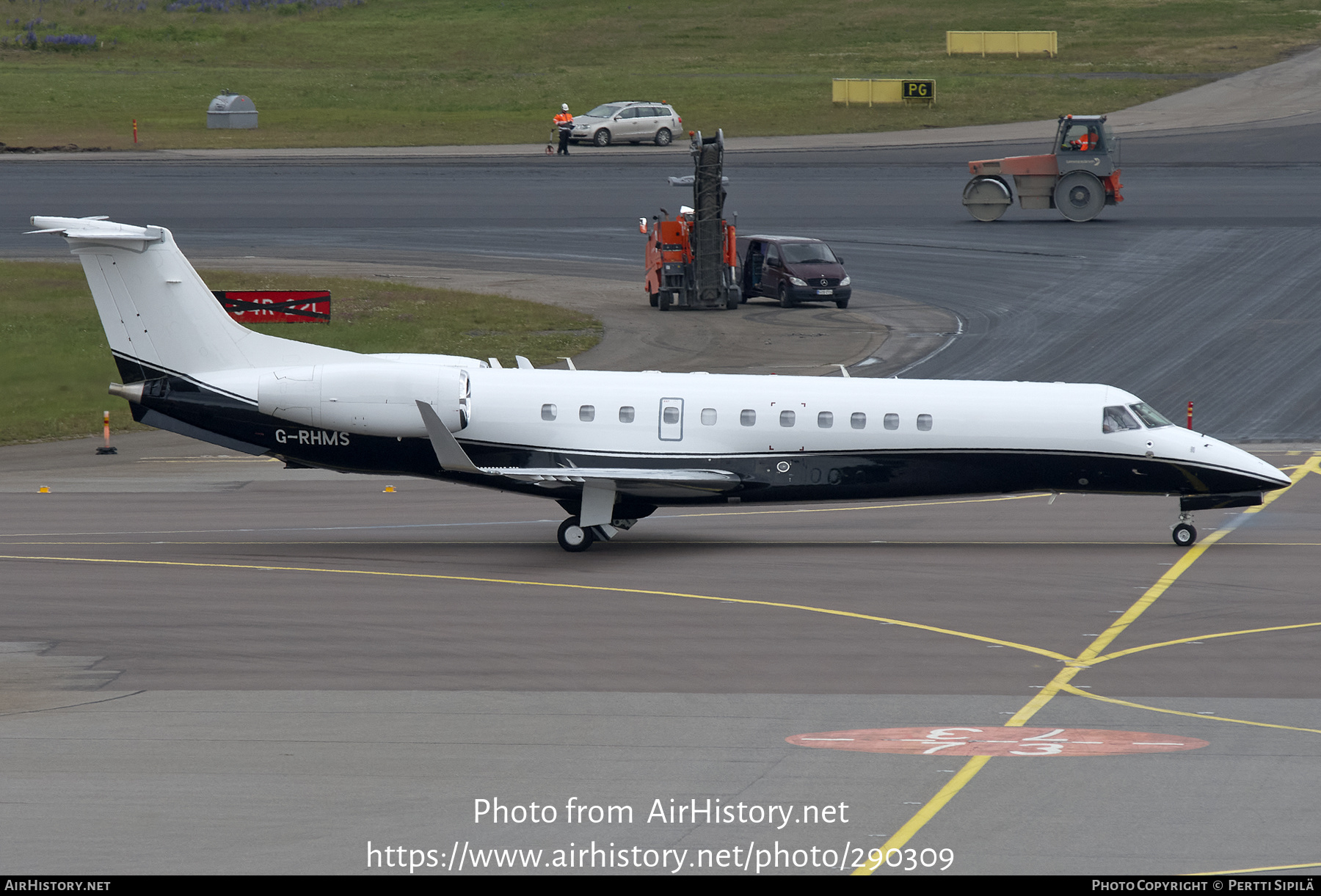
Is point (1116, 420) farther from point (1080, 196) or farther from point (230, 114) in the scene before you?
point (230, 114)

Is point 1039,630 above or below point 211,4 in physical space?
below

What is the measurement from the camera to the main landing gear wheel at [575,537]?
30312 millimetres

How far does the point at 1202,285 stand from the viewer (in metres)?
55.4

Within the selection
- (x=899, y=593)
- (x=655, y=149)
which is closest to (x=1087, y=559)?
(x=899, y=593)

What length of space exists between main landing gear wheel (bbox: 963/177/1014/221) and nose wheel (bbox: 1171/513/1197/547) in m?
39.8

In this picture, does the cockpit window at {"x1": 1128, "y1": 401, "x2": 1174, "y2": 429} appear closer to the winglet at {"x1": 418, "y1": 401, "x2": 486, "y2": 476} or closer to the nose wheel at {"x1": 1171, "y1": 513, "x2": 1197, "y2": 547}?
the nose wheel at {"x1": 1171, "y1": 513, "x2": 1197, "y2": 547}

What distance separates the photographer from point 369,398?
29656mm

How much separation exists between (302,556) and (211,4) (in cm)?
12442

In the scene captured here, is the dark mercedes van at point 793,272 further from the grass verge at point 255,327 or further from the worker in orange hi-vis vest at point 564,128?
the worker in orange hi-vis vest at point 564,128

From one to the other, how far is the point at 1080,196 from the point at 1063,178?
1.01 metres

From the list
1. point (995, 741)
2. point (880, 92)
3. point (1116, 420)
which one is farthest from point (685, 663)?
point (880, 92)

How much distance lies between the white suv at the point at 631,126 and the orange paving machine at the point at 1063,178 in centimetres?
2794

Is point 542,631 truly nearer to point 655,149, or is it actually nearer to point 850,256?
point 850,256

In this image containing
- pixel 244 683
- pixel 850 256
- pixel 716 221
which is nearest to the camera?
pixel 244 683
